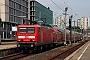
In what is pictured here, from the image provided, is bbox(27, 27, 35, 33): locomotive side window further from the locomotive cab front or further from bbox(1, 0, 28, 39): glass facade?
bbox(1, 0, 28, 39): glass facade

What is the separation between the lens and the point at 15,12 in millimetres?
112938

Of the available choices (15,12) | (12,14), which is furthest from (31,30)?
(15,12)

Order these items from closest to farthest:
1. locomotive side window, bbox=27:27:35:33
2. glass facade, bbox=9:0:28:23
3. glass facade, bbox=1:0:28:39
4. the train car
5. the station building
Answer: the train car, locomotive side window, bbox=27:27:35:33, the station building, glass facade, bbox=1:0:28:39, glass facade, bbox=9:0:28:23

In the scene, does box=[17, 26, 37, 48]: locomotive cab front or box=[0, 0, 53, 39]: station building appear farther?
box=[0, 0, 53, 39]: station building

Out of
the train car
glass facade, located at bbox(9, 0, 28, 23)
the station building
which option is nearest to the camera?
the train car

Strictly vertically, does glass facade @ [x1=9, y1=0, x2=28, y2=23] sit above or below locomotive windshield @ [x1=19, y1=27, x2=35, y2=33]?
above

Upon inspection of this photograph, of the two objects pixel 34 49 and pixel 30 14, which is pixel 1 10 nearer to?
pixel 30 14

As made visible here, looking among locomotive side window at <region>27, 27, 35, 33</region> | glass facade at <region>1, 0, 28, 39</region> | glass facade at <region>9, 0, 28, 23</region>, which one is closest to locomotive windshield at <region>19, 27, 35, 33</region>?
locomotive side window at <region>27, 27, 35, 33</region>

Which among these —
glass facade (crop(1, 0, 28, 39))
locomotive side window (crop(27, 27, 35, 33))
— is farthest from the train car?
glass facade (crop(1, 0, 28, 39))

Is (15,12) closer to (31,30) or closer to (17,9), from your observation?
(17,9)

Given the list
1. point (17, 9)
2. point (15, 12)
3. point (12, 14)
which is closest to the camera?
point (12, 14)

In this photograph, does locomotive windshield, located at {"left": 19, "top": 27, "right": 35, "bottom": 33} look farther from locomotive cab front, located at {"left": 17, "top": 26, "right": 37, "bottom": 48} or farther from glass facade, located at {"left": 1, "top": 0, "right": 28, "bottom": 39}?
glass facade, located at {"left": 1, "top": 0, "right": 28, "bottom": 39}

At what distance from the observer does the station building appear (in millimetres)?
101750

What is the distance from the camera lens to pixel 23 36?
101ft
